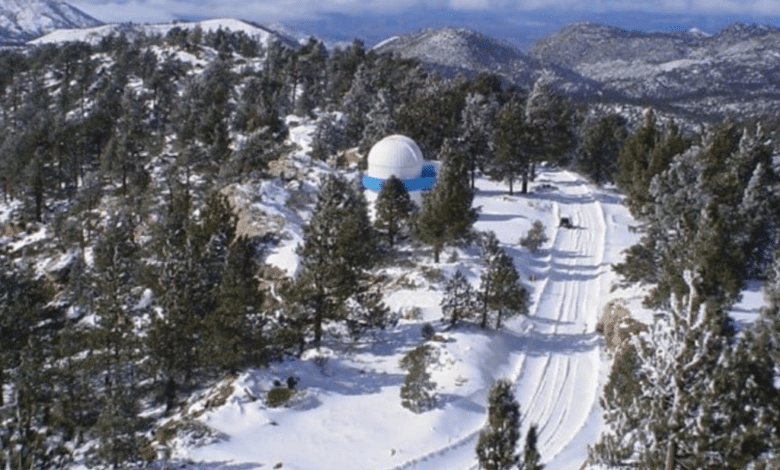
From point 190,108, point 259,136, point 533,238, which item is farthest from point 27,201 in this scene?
point 533,238

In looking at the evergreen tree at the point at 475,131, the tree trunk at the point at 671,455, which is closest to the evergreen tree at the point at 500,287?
the tree trunk at the point at 671,455

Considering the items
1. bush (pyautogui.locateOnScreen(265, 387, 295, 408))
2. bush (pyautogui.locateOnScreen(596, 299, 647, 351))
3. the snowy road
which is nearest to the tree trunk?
the snowy road

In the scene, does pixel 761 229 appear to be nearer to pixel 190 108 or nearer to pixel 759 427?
Result: pixel 759 427

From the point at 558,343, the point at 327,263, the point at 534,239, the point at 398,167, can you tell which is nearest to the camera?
the point at 327,263

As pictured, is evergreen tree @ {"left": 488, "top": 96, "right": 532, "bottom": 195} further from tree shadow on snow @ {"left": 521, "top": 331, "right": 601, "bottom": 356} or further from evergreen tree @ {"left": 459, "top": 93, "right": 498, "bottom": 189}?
tree shadow on snow @ {"left": 521, "top": 331, "right": 601, "bottom": 356}

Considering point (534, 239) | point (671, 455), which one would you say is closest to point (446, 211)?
point (534, 239)

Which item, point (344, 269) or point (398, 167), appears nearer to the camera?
point (344, 269)

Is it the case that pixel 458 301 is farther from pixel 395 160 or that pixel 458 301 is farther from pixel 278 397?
pixel 395 160

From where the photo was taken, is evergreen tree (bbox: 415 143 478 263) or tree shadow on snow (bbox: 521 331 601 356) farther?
evergreen tree (bbox: 415 143 478 263)
